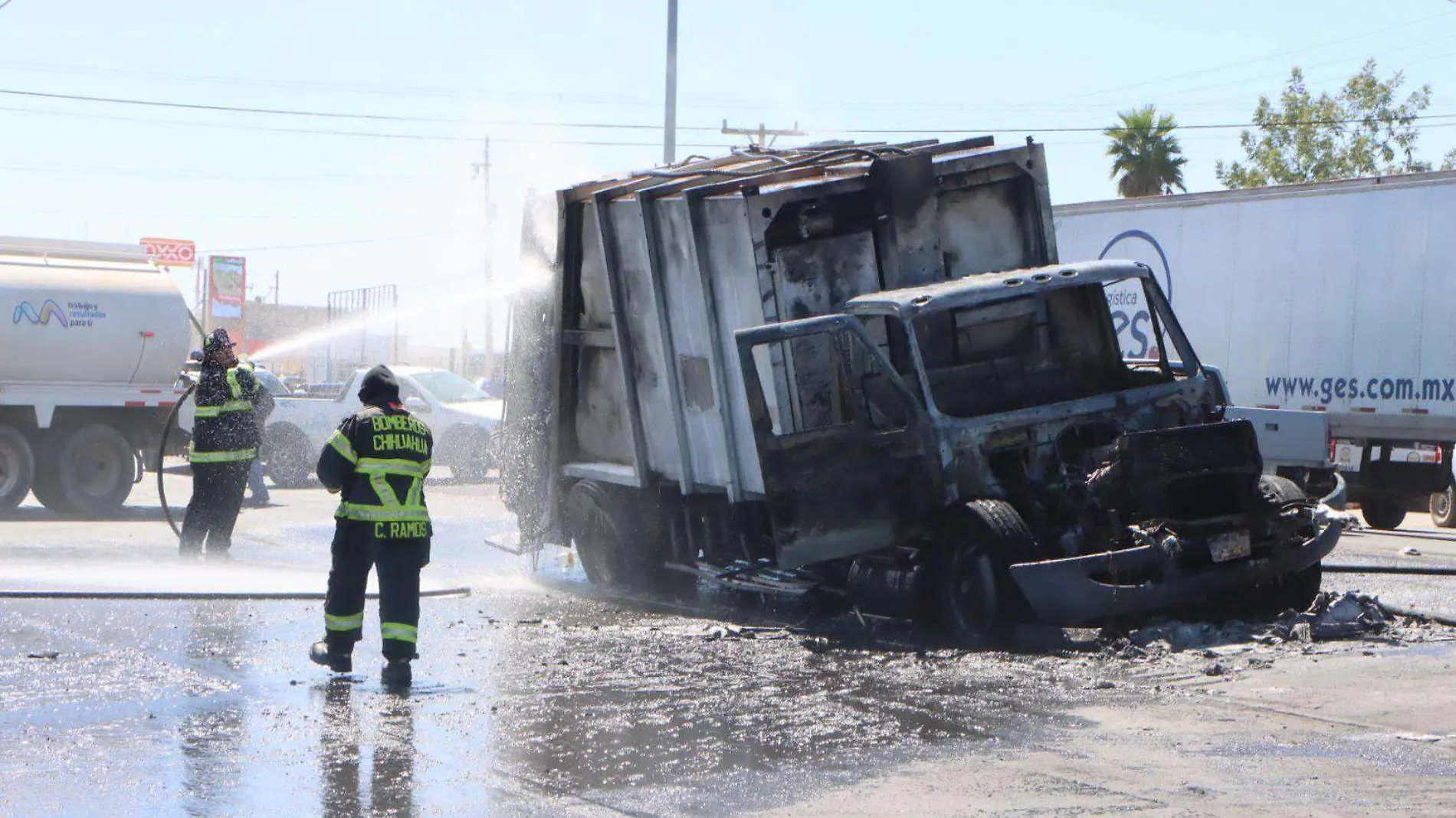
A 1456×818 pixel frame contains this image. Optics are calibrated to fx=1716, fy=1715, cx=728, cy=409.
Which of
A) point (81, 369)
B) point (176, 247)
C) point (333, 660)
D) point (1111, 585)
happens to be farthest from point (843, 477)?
point (176, 247)

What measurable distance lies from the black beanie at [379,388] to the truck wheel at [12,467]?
36.1 ft

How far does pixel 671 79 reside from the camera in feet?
90.3

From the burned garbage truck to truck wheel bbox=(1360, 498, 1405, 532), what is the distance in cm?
895

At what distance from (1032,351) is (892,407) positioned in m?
1.02

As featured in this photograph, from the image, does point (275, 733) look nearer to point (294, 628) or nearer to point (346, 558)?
point (346, 558)

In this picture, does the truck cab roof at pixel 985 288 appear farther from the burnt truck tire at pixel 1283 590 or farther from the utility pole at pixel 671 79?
the utility pole at pixel 671 79

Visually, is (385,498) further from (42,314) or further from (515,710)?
(42,314)

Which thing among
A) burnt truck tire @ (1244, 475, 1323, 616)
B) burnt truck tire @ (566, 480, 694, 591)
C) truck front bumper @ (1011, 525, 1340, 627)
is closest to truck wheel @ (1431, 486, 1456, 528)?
burnt truck tire @ (1244, 475, 1323, 616)

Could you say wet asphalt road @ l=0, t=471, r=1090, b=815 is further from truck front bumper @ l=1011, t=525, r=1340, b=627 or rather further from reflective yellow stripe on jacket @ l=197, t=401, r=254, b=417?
reflective yellow stripe on jacket @ l=197, t=401, r=254, b=417

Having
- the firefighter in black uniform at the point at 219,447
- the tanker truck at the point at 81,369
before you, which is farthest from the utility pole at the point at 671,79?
the firefighter in black uniform at the point at 219,447

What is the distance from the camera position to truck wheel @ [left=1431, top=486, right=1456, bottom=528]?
17.8 m

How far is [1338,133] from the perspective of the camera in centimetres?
4178

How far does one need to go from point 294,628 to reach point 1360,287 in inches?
478

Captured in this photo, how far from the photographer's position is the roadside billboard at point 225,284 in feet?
260
